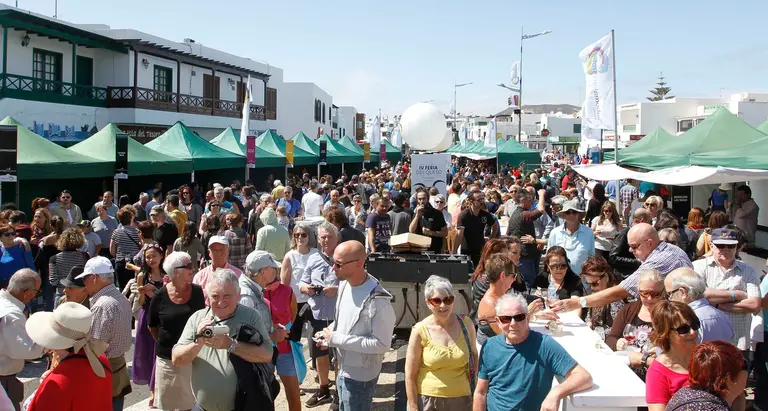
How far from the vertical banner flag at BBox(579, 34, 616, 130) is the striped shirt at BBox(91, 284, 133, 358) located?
953 centimetres

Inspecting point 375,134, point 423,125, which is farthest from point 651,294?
point 375,134

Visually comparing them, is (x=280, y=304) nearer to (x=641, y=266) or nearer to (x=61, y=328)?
(x=61, y=328)

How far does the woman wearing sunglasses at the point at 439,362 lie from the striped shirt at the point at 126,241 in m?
5.58

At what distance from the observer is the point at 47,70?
22594mm

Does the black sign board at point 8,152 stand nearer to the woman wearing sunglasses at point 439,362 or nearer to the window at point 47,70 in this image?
the woman wearing sunglasses at point 439,362

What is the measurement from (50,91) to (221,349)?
2117 centimetres

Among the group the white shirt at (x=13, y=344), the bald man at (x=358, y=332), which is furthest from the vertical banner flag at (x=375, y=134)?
the bald man at (x=358, y=332)

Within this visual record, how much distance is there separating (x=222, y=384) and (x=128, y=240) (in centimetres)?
518

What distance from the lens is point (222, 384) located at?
3.78 meters

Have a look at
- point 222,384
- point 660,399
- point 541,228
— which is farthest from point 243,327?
point 541,228

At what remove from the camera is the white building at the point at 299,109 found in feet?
154

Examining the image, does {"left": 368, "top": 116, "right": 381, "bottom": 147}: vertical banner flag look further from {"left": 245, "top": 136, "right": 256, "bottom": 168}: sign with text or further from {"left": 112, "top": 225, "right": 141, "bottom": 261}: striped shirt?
{"left": 112, "top": 225, "right": 141, "bottom": 261}: striped shirt

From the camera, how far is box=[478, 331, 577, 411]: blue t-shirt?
138 inches

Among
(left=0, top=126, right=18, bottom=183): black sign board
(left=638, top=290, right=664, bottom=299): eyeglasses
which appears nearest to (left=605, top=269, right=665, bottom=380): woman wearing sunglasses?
(left=638, top=290, right=664, bottom=299): eyeglasses
